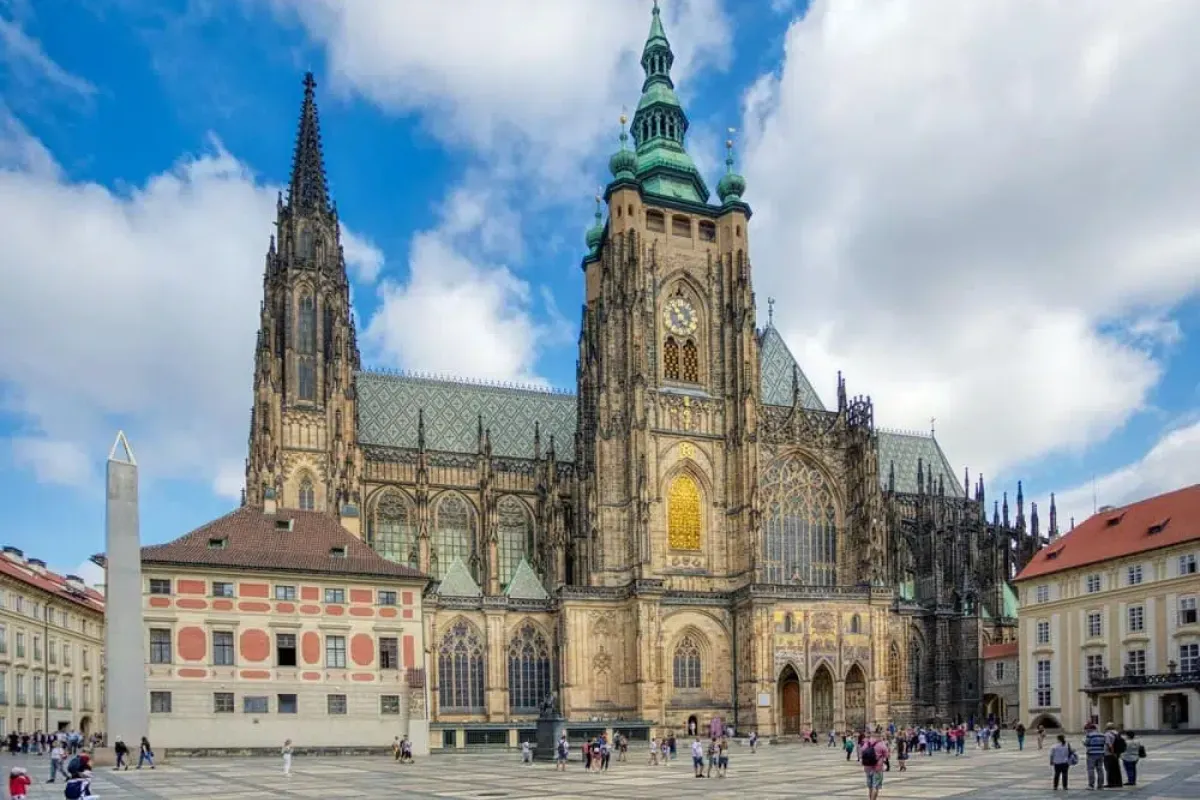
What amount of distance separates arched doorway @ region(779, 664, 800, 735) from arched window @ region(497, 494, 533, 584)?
65.7 ft

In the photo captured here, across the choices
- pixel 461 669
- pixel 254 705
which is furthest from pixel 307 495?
pixel 254 705

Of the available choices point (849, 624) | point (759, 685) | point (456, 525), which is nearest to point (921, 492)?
point (849, 624)

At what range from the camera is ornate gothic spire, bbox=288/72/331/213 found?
272 ft

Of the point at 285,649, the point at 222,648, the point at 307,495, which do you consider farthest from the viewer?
the point at 307,495

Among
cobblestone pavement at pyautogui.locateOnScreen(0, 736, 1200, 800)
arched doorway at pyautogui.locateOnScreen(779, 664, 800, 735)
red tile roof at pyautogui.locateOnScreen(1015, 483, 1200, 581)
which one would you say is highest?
red tile roof at pyautogui.locateOnScreen(1015, 483, 1200, 581)

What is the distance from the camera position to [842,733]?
6994cm

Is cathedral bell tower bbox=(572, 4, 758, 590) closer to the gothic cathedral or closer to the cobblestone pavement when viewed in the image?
the gothic cathedral

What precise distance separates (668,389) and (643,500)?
28.9 ft

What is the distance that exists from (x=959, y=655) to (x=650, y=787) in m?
56.7

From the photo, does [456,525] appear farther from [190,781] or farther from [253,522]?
[190,781]

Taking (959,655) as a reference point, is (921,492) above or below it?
above

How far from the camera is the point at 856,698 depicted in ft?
239

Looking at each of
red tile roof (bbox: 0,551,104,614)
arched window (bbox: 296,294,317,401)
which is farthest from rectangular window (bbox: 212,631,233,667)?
arched window (bbox: 296,294,317,401)

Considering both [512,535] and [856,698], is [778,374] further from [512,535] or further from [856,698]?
[856,698]
